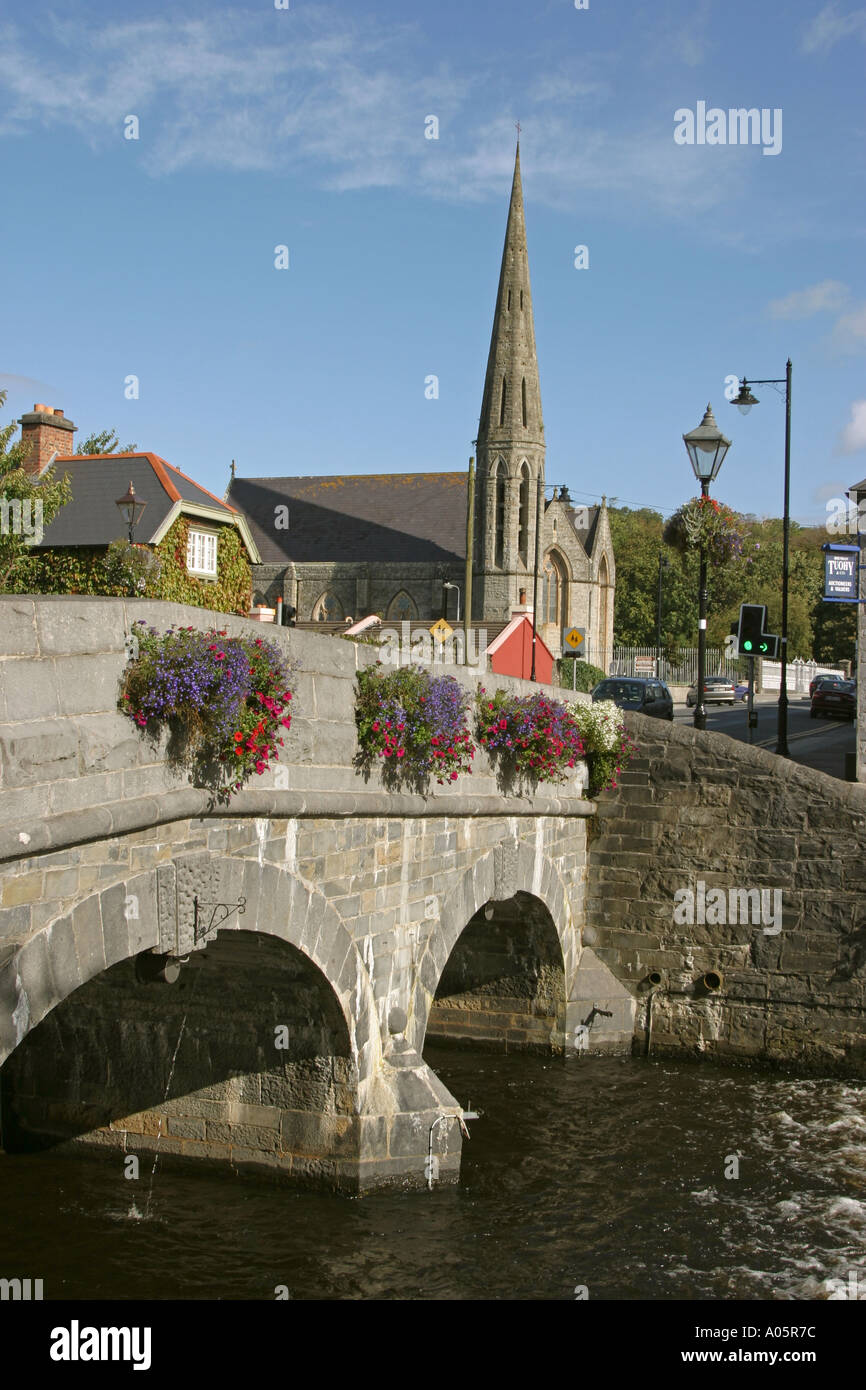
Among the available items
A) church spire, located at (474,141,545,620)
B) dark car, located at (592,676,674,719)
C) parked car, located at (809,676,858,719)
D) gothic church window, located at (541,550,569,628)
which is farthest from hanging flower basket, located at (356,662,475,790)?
gothic church window, located at (541,550,569,628)

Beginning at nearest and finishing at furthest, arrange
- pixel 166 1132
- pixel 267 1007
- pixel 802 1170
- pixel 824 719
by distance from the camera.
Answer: pixel 267 1007, pixel 166 1132, pixel 802 1170, pixel 824 719

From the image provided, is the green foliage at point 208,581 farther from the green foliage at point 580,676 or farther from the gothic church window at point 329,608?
the gothic church window at point 329,608

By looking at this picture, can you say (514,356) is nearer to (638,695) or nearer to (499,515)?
(499,515)

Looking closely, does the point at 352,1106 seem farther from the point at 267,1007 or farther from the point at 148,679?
the point at 148,679

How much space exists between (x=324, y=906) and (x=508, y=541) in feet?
149

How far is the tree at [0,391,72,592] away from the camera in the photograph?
17938 millimetres

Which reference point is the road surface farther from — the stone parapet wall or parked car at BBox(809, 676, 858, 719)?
the stone parapet wall

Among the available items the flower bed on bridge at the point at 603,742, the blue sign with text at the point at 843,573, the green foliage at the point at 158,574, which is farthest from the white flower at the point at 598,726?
the green foliage at the point at 158,574

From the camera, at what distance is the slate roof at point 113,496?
Answer: 62.1ft

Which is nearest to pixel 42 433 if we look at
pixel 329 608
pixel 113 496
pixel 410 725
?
pixel 113 496

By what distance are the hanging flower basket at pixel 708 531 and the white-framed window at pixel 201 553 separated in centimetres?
749
